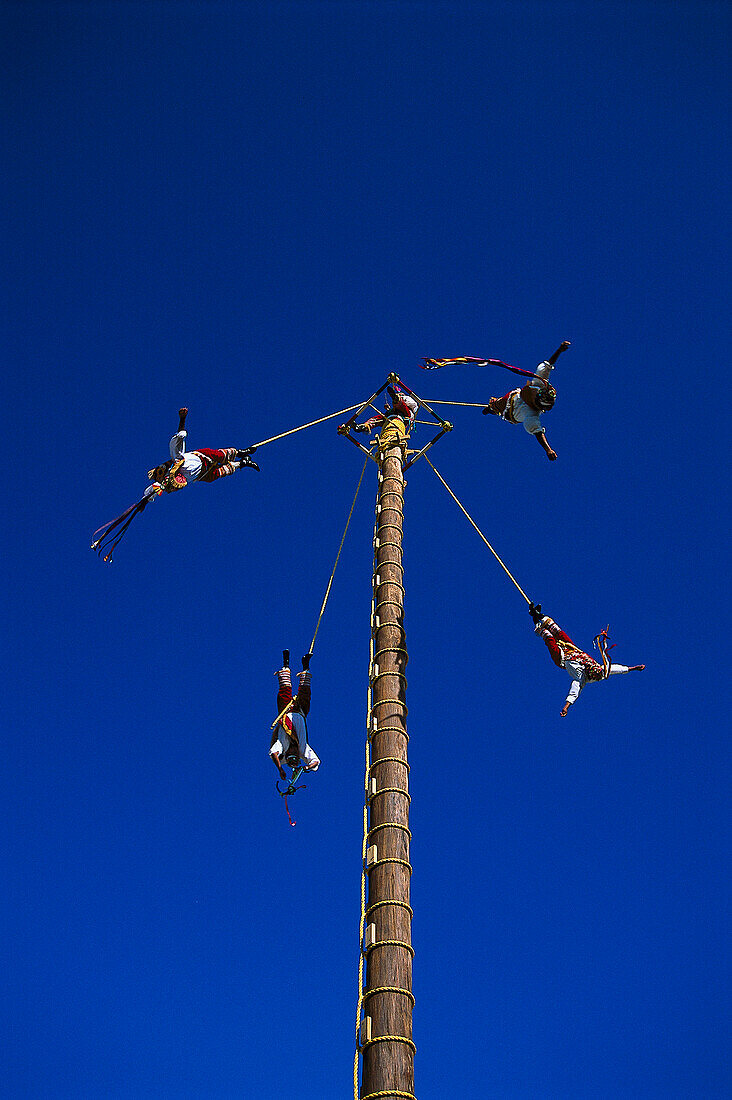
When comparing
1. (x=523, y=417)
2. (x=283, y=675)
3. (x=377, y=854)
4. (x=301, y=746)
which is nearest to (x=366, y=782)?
(x=377, y=854)

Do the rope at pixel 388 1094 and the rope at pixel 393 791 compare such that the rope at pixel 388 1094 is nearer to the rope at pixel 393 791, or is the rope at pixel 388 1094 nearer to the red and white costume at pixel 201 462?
the rope at pixel 393 791

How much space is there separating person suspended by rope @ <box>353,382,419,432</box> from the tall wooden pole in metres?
3.08

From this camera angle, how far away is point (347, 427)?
11.8 meters

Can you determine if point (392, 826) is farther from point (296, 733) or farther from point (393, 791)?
point (296, 733)

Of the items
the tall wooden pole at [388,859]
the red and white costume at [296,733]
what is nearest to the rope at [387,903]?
the tall wooden pole at [388,859]

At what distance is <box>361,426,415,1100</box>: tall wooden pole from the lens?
16.6 ft

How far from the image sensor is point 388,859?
19.7 feet

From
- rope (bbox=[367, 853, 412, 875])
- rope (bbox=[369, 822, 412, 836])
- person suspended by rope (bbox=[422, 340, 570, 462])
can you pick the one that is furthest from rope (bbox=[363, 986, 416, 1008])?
person suspended by rope (bbox=[422, 340, 570, 462])

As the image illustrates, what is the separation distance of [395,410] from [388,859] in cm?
713

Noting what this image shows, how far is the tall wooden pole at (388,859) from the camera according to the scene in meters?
5.05

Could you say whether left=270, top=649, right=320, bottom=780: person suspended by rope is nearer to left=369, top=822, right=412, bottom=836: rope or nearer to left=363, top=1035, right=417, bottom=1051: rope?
left=369, top=822, right=412, bottom=836: rope

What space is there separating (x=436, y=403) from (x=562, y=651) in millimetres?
4909

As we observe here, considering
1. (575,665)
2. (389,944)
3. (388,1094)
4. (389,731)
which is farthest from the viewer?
(575,665)

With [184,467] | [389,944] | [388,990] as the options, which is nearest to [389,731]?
[389,944]
